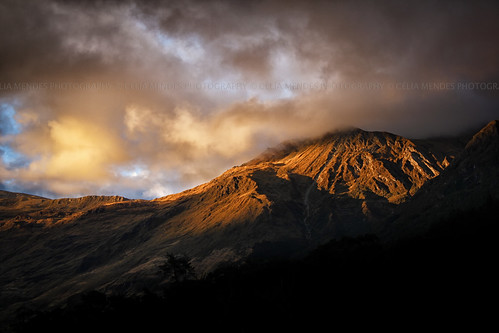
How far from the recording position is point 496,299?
8762 centimetres

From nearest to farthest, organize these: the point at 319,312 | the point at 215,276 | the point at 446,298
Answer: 1. the point at 446,298
2. the point at 319,312
3. the point at 215,276

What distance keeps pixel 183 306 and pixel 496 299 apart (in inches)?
3415

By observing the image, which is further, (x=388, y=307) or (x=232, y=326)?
(x=232, y=326)

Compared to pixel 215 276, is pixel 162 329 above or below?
below

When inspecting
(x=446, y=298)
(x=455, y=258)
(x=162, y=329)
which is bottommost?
(x=162, y=329)

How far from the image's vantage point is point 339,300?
106375mm

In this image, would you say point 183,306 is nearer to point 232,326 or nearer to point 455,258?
point 232,326

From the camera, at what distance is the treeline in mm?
91875

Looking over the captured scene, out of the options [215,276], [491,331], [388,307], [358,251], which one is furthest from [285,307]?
[358,251]

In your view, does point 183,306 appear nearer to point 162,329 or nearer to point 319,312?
point 162,329

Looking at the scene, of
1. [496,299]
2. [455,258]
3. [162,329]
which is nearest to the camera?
[496,299]

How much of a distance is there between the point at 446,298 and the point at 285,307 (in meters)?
40.3

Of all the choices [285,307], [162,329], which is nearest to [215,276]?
[162,329]

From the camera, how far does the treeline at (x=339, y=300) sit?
91.9 m
